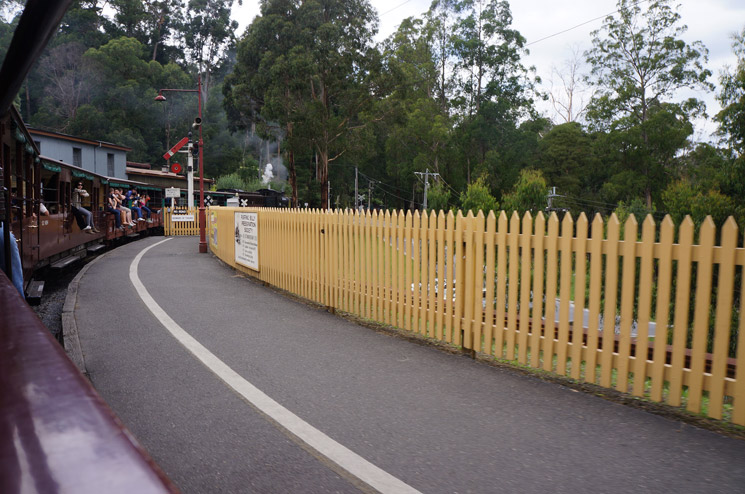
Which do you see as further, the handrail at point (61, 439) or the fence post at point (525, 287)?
→ the fence post at point (525, 287)

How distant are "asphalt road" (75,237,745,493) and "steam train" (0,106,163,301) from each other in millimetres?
1623

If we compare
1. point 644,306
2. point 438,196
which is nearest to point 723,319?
point 644,306

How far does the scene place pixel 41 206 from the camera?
10938mm

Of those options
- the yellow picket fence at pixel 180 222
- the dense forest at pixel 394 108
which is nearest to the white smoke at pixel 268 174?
the dense forest at pixel 394 108

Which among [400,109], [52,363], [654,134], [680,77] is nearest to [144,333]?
[52,363]

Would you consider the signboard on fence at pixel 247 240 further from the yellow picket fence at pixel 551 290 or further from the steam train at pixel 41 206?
the steam train at pixel 41 206

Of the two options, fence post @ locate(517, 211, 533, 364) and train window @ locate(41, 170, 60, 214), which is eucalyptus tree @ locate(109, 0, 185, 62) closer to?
train window @ locate(41, 170, 60, 214)

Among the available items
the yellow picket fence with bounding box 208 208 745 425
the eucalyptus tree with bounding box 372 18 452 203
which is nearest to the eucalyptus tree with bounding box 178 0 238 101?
the eucalyptus tree with bounding box 372 18 452 203

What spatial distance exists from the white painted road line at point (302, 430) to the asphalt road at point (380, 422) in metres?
0.06

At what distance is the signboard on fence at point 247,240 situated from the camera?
11.7m

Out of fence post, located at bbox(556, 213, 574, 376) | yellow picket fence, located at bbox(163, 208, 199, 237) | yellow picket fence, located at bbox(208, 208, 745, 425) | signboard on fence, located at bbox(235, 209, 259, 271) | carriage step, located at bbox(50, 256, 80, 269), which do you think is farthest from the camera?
yellow picket fence, located at bbox(163, 208, 199, 237)

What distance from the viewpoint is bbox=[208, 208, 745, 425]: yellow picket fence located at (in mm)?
4004

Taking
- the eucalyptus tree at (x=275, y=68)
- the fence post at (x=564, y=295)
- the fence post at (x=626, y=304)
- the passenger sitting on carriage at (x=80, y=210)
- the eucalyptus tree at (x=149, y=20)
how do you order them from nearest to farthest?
the fence post at (x=626, y=304) → the fence post at (x=564, y=295) → the passenger sitting on carriage at (x=80, y=210) → the eucalyptus tree at (x=275, y=68) → the eucalyptus tree at (x=149, y=20)

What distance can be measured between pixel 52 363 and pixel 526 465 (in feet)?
9.24
